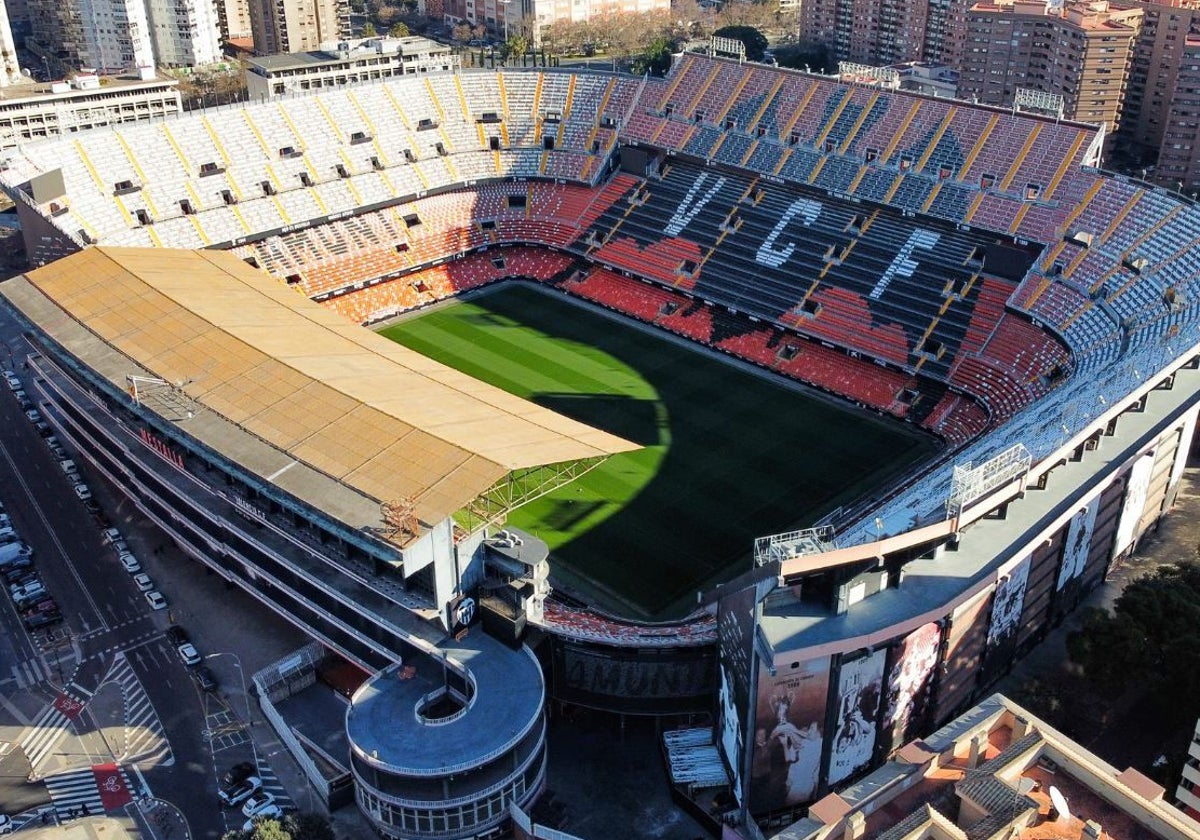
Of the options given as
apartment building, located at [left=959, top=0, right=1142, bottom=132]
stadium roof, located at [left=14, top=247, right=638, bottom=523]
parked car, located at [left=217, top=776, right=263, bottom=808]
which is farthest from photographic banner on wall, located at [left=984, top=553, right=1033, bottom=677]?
apartment building, located at [left=959, top=0, right=1142, bottom=132]

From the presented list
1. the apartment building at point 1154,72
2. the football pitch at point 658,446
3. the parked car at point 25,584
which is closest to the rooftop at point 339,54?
the football pitch at point 658,446

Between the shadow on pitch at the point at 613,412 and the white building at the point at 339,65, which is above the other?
the white building at the point at 339,65

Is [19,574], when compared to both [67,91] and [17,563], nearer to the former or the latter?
[17,563]

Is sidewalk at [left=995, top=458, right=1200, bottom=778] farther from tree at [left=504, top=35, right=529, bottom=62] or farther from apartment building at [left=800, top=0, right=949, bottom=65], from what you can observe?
tree at [left=504, top=35, right=529, bottom=62]

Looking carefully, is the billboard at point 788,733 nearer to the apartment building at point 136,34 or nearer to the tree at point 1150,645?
the tree at point 1150,645

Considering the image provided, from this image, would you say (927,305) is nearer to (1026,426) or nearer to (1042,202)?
(1042,202)

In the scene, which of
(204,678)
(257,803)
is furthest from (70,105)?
(257,803)
